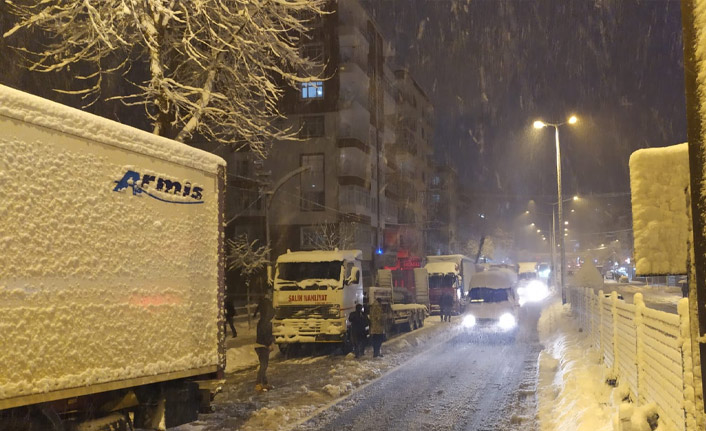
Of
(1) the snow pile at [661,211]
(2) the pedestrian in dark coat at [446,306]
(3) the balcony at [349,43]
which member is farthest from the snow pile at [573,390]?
(3) the balcony at [349,43]

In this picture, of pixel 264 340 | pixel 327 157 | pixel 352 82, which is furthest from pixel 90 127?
pixel 352 82

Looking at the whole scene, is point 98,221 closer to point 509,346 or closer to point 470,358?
point 470,358

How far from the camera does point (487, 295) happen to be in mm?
25938

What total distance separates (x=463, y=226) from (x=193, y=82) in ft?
305

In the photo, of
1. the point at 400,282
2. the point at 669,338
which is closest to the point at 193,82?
the point at 669,338

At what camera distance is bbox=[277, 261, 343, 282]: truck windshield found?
18.7m

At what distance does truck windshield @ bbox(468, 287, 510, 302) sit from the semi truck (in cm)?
848

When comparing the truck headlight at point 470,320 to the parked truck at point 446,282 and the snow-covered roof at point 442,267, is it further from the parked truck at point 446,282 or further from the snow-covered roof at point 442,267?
the snow-covered roof at point 442,267

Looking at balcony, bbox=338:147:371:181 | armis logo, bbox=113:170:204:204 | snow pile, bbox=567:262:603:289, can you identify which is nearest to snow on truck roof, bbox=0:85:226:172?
armis logo, bbox=113:170:204:204

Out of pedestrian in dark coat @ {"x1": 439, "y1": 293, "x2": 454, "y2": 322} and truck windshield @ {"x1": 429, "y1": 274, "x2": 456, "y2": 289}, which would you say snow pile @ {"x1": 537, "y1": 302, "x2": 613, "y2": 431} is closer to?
pedestrian in dark coat @ {"x1": 439, "y1": 293, "x2": 454, "y2": 322}

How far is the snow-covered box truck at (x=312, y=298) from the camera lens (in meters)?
18.2

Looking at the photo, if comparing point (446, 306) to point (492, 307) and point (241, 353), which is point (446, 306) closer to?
point (492, 307)

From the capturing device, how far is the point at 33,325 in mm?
5180

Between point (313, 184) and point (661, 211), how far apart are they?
43927 mm
